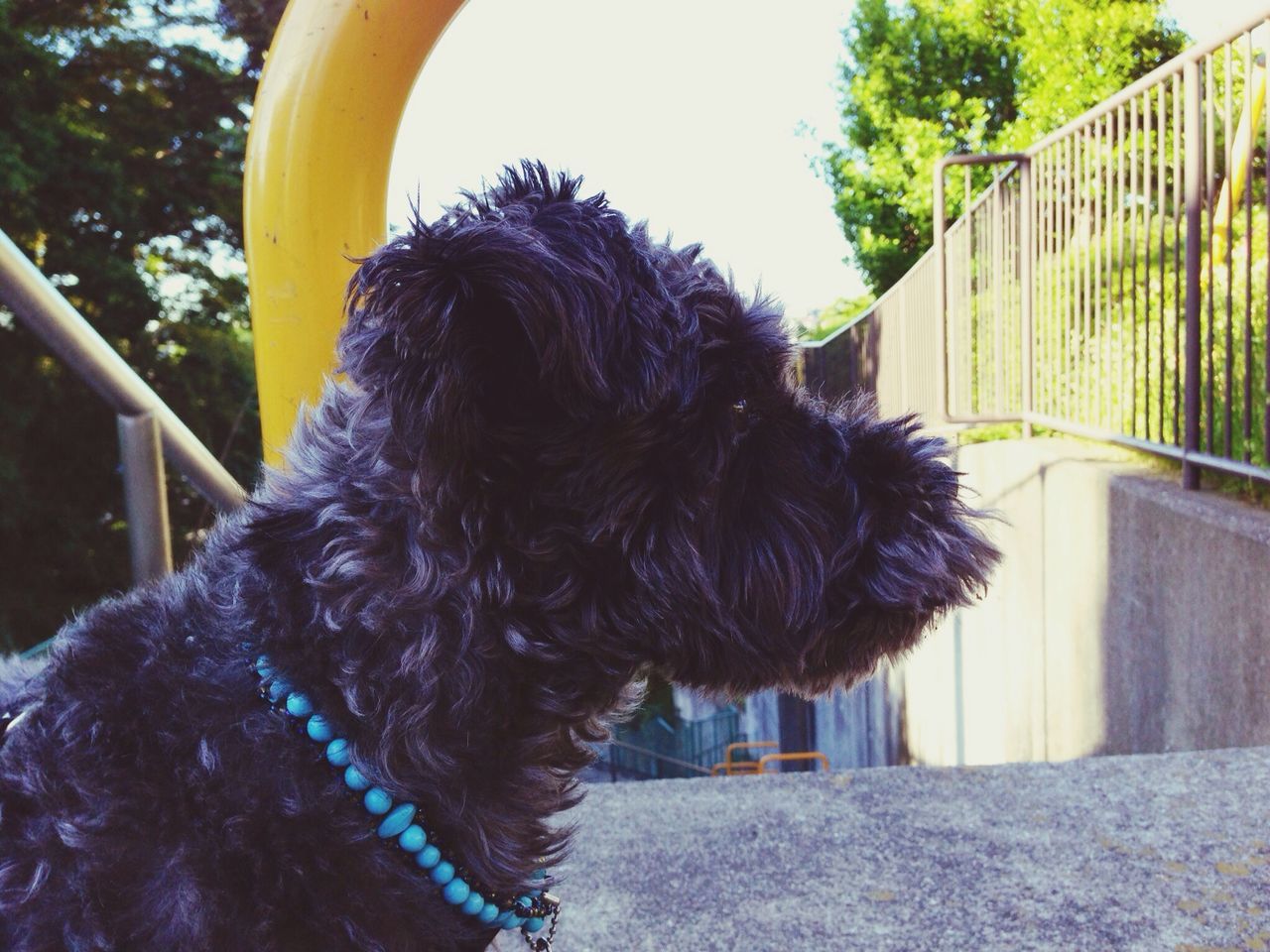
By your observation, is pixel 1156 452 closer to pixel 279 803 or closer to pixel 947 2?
pixel 279 803

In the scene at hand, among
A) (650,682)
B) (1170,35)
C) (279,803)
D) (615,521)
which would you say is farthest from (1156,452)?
(1170,35)

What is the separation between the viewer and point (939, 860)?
2.60 meters

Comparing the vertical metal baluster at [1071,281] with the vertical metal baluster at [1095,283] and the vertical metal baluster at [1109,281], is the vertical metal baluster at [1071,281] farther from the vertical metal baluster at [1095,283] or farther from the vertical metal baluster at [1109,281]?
the vertical metal baluster at [1109,281]

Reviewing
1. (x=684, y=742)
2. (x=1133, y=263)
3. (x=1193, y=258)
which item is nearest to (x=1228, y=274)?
(x=1193, y=258)

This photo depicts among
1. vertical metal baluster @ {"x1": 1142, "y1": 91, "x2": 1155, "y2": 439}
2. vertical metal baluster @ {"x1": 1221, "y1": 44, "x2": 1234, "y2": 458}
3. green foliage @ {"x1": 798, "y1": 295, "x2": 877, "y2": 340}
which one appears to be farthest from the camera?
green foliage @ {"x1": 798, "y1": 295, "x2": 877, "y2": 340}

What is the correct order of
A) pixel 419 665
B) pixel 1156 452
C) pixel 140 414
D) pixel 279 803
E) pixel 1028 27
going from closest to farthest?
1. pixel 279 803
2. pixel 419 665
3. pixel 140 414
4. pixel 1156 452
5. pixel 1028 27

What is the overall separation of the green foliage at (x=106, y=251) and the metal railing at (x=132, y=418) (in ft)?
23.0

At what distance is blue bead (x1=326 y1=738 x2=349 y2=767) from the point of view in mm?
1409

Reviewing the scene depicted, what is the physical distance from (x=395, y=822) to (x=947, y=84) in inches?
508

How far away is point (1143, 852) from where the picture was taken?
255 cm

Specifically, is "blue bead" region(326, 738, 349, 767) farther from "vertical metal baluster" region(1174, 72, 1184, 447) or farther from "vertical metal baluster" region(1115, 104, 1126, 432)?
"vertical metal baluster" region(1115, 104, 1126, 432)

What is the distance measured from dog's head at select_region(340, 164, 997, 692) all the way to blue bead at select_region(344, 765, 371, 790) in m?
0.28

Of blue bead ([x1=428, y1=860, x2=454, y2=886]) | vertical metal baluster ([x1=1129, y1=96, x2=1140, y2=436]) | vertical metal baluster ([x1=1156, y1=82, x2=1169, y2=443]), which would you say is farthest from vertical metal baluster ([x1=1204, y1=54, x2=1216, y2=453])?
blue bead ([x1=428, y1=860, x2=454, y2=886])

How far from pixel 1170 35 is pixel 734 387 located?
14.5 metres
